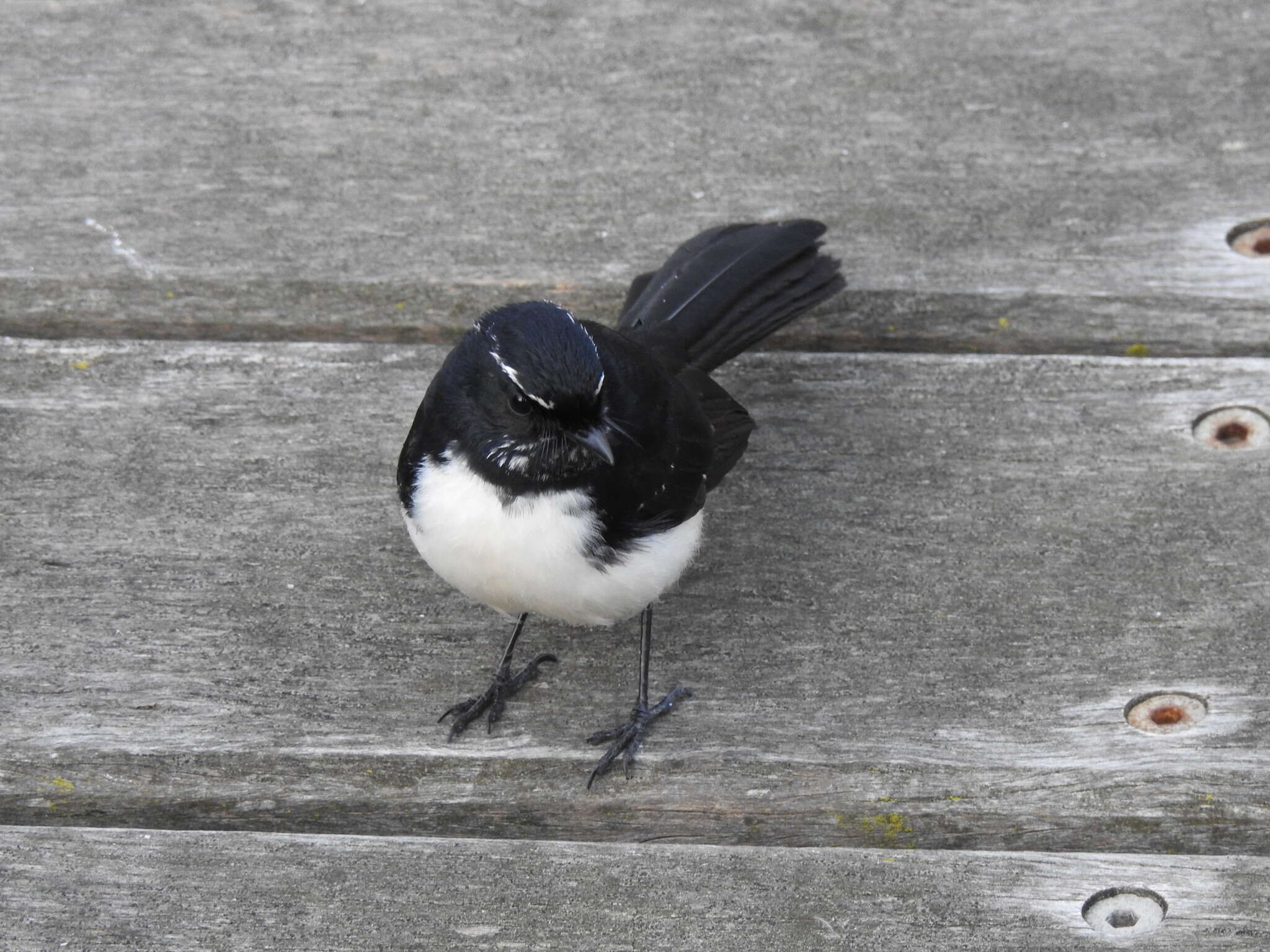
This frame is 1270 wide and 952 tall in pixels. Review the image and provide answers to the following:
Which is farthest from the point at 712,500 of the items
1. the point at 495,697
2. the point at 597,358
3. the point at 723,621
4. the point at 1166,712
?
the point at 1166,712

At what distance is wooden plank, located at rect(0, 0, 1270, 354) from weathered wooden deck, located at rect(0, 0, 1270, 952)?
0.05 feet

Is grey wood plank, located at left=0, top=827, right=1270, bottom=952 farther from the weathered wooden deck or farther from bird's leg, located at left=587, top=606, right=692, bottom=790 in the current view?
bird's leg, located at left=587, top=606, right=692, bottom=790

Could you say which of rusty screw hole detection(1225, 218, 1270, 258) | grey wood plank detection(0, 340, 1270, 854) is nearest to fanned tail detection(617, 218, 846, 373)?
grey wood plank detection(0, 340, 1270, 854)

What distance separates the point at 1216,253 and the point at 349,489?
217 cm

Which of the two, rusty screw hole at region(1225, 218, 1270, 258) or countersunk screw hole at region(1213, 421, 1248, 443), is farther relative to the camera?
rusty screw hole at region(1225, 218, 1270, 258)

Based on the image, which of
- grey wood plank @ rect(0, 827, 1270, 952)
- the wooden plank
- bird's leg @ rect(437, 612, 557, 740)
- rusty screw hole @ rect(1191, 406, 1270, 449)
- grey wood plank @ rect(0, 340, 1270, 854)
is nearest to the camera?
grey wood plank @ rect(0, 827, 1270, 952)

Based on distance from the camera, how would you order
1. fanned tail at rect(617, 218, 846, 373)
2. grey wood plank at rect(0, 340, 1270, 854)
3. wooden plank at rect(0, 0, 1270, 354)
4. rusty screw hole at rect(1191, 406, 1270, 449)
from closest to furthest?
grey wood plank at rect(0, 340, 1270, 854), rusty screw hole at rect(1191, 406, 1270, 449), fanned tail at rect(617, 218, 846, 373), wooden plank at rect(0, 0, 1270, 354)

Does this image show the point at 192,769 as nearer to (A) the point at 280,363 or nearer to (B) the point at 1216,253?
(A) the point at 280,363

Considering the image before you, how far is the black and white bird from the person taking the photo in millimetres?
2463

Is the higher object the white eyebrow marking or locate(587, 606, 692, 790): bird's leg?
the white eyebrow marking

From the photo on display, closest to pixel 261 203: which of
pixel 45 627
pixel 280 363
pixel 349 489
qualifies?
pixel 280 363

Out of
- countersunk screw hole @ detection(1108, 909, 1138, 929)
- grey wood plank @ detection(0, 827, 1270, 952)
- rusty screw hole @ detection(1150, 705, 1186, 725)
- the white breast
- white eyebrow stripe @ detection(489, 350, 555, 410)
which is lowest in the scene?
grey wood plank @ detection(0, 827, 1270, 952)

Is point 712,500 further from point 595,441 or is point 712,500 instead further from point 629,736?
point 629,736

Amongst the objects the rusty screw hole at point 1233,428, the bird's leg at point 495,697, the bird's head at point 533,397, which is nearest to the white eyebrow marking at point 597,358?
the bird's head at point 533,397
